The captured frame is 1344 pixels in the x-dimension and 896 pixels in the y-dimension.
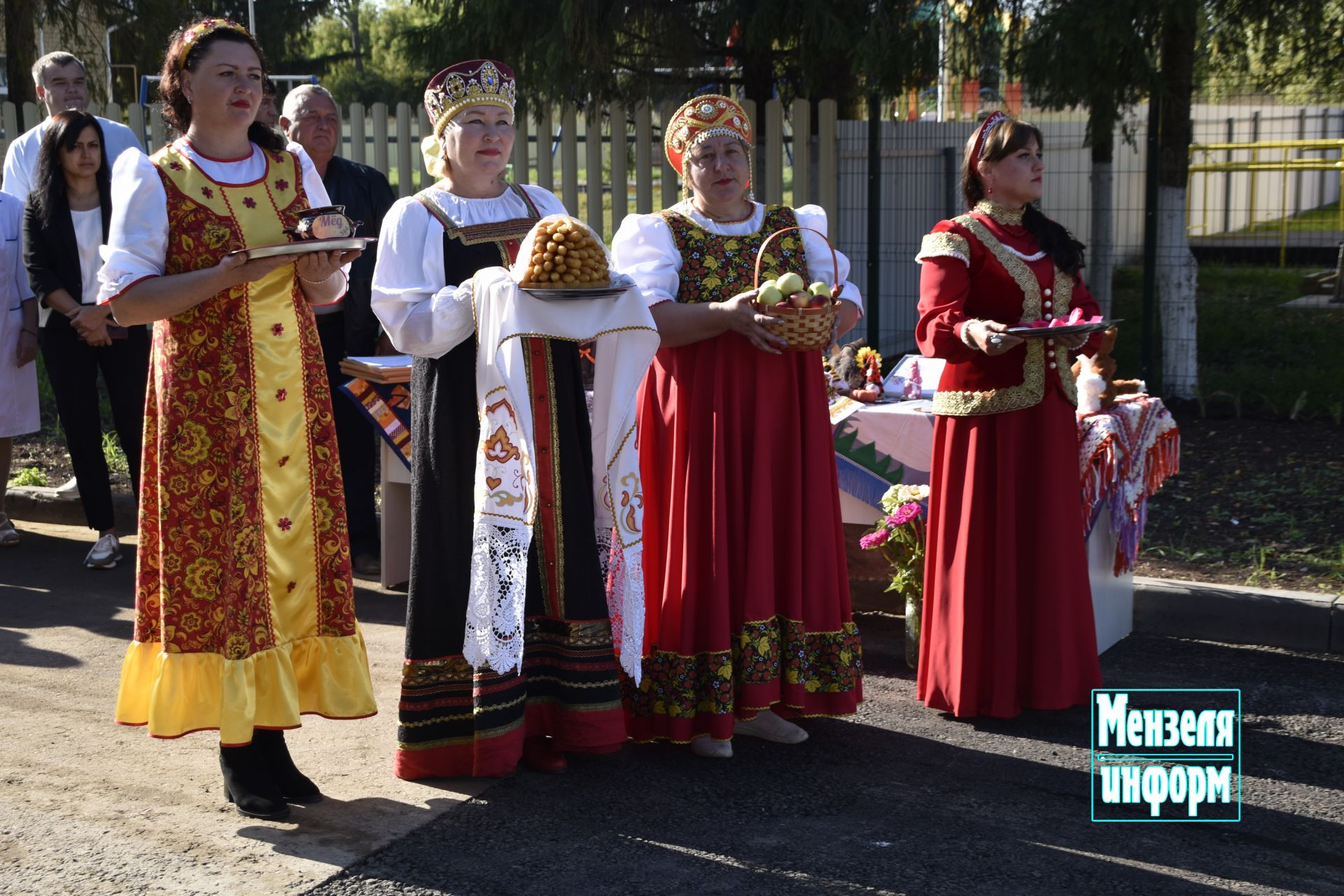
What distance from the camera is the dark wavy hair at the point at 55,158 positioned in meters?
6.80

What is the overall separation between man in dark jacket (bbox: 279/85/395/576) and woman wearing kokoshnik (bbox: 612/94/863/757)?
112 inches

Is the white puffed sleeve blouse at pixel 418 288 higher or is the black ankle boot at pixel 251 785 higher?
the white puffed sleeve blouse at pixel 418 288

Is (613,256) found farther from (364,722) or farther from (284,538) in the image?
(364,722)

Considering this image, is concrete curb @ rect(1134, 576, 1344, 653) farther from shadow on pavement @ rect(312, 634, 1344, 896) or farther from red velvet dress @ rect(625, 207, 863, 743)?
red velvet dress @ rect(625, 207, 863, 743)

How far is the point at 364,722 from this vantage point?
4.93m

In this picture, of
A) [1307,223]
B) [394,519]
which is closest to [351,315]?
[394,519]

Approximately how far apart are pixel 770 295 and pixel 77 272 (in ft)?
13.5

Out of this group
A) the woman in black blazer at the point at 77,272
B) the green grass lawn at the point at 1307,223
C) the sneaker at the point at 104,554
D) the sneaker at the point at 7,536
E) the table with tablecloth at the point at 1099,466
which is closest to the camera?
the table with tablecloth at the point at 1099,466

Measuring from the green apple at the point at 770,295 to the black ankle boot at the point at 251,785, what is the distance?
1.99 meters

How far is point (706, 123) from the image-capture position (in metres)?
4.48

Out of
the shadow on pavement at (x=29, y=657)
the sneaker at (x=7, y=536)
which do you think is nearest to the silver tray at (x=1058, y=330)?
the shadow on pavement at (x=29, y=657)

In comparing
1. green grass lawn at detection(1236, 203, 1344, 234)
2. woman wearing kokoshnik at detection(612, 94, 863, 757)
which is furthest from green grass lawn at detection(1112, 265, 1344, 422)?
woman wearing kokoshnik at detection(612, 94, 863, 757)

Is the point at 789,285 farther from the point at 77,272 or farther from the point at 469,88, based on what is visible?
the point at 77,272

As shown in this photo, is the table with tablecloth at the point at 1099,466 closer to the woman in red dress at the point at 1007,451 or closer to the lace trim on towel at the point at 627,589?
the woman in red dress at the point at 1007,451
